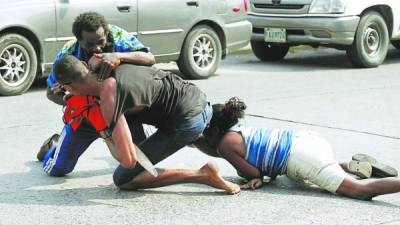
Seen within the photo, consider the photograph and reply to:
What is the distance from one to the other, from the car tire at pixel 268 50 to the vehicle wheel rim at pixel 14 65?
436cm

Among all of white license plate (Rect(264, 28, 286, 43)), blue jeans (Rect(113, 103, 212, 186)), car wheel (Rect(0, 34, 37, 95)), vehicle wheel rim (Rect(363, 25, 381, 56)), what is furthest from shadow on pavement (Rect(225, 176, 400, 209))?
vehicle wheel rim (Rect(363, 25, 381, 56))

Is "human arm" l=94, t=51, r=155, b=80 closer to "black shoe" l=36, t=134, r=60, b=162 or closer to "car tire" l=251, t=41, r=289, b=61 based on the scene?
"black shoe" l=36, t=134, r=60, b=162

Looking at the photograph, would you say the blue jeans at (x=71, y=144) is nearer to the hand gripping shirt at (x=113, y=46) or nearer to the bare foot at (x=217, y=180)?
the hand gripping shirt at (x=113, y=46)

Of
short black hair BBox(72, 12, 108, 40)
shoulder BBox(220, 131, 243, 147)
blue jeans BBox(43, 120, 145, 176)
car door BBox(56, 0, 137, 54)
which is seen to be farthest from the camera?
car door BBox(56, 0, 137, 54)

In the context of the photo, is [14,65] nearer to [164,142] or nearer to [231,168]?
[231,168]

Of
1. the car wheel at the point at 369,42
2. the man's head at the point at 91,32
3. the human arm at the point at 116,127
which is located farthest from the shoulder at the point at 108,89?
the car wheel at the point at 369,42

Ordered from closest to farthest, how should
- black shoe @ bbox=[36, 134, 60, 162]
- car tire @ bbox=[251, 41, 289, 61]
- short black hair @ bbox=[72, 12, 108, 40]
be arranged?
1. short black hair @ bbox=[72, 12, 108, 40]
2. black shoe @ bbox=[36, 134, 60, 162]
3. car tire @ bbox=[251, 41, 289, 61]

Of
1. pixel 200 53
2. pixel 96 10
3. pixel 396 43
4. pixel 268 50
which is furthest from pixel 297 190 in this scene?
pixel 396 43

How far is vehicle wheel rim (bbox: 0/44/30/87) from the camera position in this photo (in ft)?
31.8

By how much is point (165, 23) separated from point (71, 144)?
4.93 m

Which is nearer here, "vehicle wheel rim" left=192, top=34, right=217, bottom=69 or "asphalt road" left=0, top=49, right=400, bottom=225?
"asphalt road" left=0, top=49, right=400, bottom=225

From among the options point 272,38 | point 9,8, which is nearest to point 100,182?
point 9,8

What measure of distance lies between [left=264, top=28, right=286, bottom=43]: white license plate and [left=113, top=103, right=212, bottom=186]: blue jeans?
6716 mm

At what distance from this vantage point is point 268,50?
1337cm
